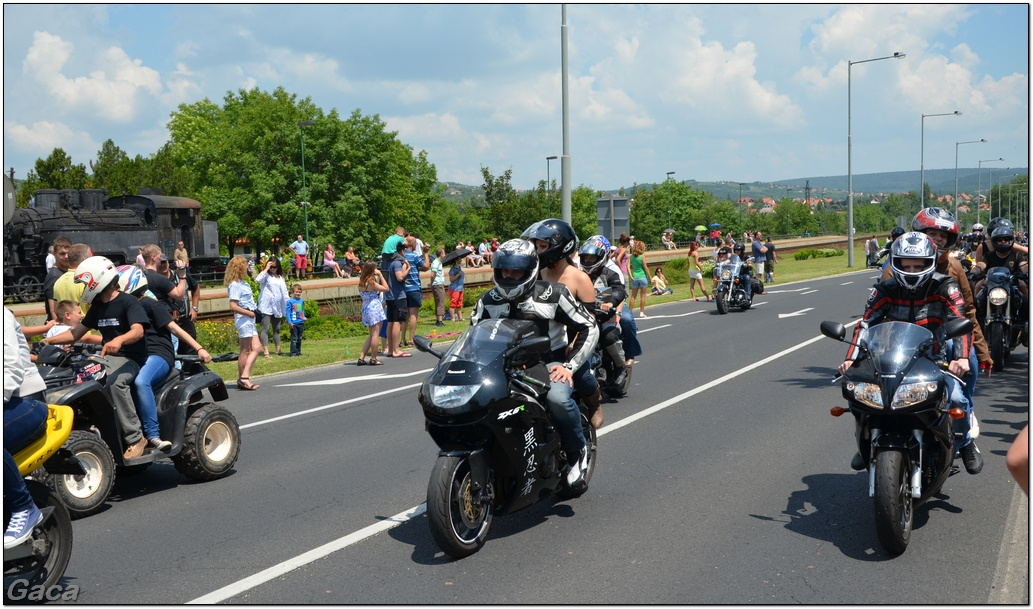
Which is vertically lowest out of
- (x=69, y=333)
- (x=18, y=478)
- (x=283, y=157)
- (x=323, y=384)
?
(x=323, y=384)

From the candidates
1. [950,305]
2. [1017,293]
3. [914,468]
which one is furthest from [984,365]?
[1017,293]

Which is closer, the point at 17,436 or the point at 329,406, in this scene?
the point at 17,436

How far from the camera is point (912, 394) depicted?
5.52m

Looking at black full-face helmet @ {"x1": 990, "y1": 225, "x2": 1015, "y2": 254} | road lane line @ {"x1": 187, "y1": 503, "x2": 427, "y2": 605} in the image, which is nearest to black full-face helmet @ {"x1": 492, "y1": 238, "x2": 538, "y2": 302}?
road lane line @ {"x1": 187, "y1": 503, "x2": 427, "y2": 605}

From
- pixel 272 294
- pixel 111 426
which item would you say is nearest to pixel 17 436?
pixel 111 426

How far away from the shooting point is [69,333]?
7293 millimetres

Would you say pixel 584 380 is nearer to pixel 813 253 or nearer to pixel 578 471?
pixel 578 471

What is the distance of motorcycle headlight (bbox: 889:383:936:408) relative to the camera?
5500mm

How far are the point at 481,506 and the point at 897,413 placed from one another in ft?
7.78

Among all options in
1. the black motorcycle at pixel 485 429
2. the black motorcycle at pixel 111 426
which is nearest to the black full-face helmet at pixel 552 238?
the black motorcycle at pixel 485 429

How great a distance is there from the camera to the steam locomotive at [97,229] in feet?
104

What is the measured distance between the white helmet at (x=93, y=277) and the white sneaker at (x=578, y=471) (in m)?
3.59

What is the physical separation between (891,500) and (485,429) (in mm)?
2214

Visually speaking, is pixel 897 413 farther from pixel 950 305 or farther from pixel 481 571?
pixel 481 571
